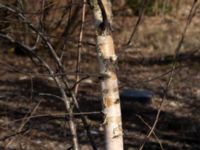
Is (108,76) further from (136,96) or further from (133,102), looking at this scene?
(136,96)

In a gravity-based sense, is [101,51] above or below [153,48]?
above

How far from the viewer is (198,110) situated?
7789 millimetres

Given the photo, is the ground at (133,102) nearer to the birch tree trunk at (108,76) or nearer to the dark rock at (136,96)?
the dark rock at (136,96)

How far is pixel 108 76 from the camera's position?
2754mm

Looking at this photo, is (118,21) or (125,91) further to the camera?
(118,21)

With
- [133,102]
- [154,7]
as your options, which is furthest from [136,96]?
[154,7]

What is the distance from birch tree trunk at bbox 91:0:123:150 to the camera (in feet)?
9.03

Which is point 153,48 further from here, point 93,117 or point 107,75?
point 107,75

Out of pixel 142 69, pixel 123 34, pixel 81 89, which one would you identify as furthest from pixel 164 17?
pixel 81 89

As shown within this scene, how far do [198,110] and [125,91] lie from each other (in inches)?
37.4

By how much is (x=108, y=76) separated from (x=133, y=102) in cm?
519

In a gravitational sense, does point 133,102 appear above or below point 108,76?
below

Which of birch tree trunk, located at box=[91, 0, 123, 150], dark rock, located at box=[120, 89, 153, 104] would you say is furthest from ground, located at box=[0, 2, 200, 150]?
birch tree trunk, located at box=[91, 0, 123, 150]

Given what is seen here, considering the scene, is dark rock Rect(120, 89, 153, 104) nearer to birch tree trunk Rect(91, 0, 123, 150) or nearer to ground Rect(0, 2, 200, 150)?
ground Rect(0, 2, 200, 150)
